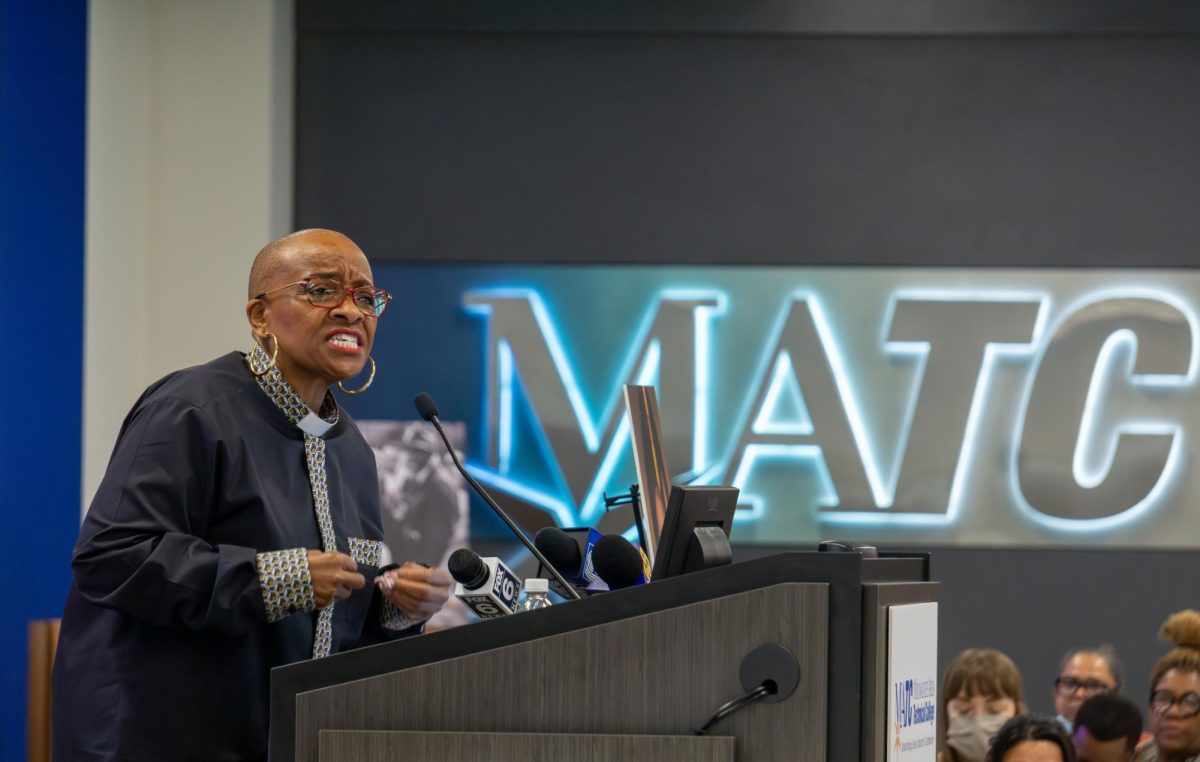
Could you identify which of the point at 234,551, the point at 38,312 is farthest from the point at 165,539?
the point at 38,312

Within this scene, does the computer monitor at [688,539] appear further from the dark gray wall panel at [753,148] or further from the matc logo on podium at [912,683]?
the dark gray wall panel at [753,148]

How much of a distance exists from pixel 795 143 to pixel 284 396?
143 inches

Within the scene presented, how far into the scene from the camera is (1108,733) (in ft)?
10.7

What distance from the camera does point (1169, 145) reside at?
197 inches

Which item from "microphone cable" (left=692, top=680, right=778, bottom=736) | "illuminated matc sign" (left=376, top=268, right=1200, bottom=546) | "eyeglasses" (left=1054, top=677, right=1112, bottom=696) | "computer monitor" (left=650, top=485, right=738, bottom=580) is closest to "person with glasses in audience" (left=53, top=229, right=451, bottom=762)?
"computer monitor" (left=650, top=485, right=738, bottom=580)

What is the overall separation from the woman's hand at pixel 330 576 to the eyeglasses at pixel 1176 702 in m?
2.38

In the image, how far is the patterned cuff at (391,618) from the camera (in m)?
1.83

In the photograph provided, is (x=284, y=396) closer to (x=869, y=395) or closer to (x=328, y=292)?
(x=328, y=292)

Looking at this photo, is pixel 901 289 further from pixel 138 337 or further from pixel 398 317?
pixel 138 337

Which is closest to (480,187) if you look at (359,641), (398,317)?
(398,317)

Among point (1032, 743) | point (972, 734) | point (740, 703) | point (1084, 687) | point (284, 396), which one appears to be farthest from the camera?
point (1084, 687)

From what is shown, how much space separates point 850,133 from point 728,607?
4214 millimetres

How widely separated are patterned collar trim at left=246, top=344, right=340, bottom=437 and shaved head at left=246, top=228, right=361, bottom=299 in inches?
3.5

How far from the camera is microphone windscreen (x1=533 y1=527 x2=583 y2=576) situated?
1654 mm
